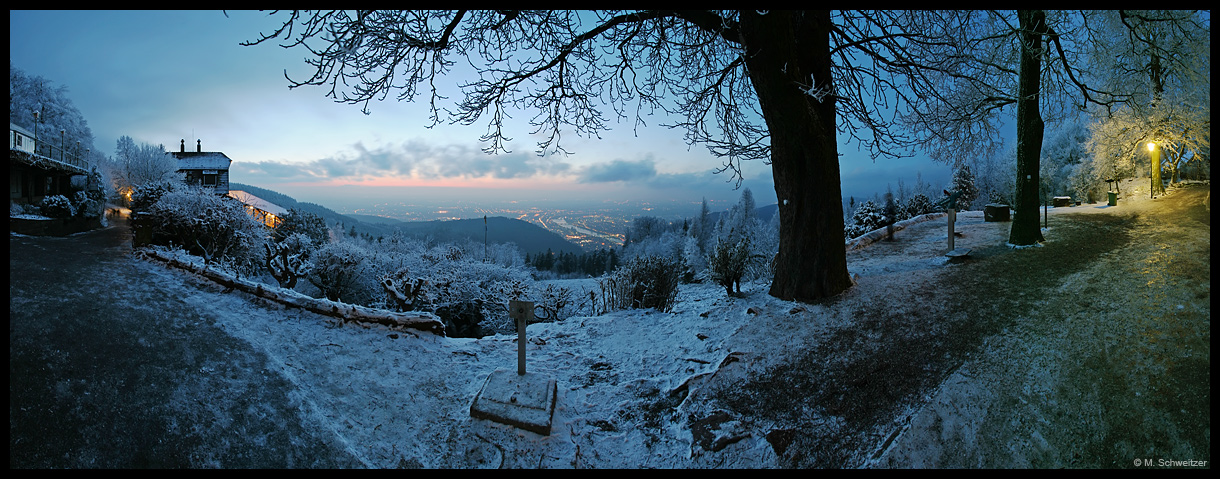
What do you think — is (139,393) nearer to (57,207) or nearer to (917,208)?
(57,207)

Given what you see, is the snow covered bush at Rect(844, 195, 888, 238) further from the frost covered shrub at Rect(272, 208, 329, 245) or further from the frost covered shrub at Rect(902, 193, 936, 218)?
the frost covered shrub at Rect(272, 208, 329, 245)

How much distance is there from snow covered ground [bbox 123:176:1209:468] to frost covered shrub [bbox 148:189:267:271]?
611 cm

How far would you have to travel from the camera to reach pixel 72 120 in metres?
8.98

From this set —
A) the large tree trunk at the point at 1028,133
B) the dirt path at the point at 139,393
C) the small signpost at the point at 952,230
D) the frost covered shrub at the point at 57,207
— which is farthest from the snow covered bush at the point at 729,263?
the frost covered shrub at the point at 57,207

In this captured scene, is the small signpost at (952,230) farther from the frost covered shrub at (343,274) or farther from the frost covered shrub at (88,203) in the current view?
the frost covered shrub at (88,203)

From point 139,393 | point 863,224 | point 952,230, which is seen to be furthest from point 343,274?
point 863,224

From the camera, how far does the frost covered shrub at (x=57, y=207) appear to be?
761 cm

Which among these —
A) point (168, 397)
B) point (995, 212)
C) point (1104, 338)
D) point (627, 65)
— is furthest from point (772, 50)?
point (995, 212)

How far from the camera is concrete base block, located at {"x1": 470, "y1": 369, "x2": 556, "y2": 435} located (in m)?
3.02

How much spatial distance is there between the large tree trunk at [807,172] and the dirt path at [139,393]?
17.6ft

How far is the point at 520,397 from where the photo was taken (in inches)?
129

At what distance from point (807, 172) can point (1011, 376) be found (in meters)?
3.08

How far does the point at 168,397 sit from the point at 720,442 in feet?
12.3
